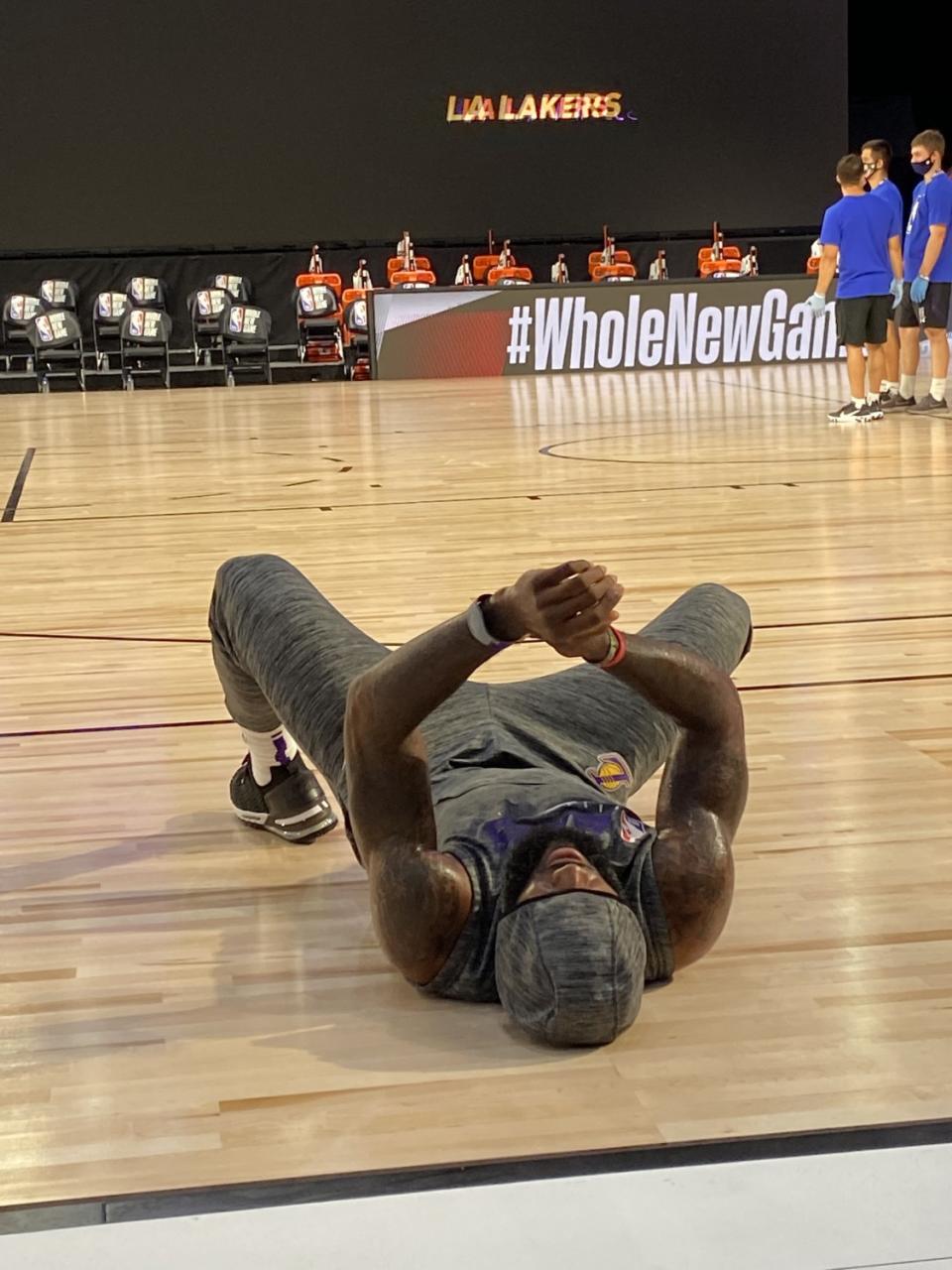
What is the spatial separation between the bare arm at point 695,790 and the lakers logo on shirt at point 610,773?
17cm

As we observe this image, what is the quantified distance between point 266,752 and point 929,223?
7.86 meters

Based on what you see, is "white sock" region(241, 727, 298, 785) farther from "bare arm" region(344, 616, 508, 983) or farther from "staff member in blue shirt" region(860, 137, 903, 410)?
"staff member in blue shirt" region(860, 137, 903, 410)

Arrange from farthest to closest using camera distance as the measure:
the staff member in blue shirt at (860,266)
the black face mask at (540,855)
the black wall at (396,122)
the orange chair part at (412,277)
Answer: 1. the black wall at (396,122)
2. the orange chair part at (412,277)
3. the staff member in blue shirt at (860,266)
4. the black face mask at (540,855)

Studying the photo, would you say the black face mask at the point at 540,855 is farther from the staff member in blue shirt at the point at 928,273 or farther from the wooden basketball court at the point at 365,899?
the staff member in blue shirt at the point at 928,273

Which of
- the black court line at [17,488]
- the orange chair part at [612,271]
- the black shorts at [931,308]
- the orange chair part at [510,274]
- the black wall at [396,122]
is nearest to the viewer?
the black court line at [17,488]

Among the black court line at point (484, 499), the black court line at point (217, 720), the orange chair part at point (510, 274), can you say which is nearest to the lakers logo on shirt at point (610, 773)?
the black court line at point (217, 720)

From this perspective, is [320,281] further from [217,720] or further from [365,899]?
[365,899]

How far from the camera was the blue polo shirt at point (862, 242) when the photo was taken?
879cm

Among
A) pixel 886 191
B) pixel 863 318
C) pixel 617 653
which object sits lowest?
pixel 617 653

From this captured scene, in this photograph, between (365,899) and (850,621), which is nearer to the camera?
(365,899)

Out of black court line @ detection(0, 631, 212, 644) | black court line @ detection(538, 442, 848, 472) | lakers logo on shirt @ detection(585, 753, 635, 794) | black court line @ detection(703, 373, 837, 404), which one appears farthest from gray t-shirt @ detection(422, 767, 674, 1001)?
black court line @ detection(703, 373, 837, 404)

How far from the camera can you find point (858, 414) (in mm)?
8672

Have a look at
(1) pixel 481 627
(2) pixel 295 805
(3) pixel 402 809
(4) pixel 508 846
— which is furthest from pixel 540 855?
(2) pixel 295 805

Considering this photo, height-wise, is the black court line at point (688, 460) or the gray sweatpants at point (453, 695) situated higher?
the gray sweatpants at point (453, 695)
